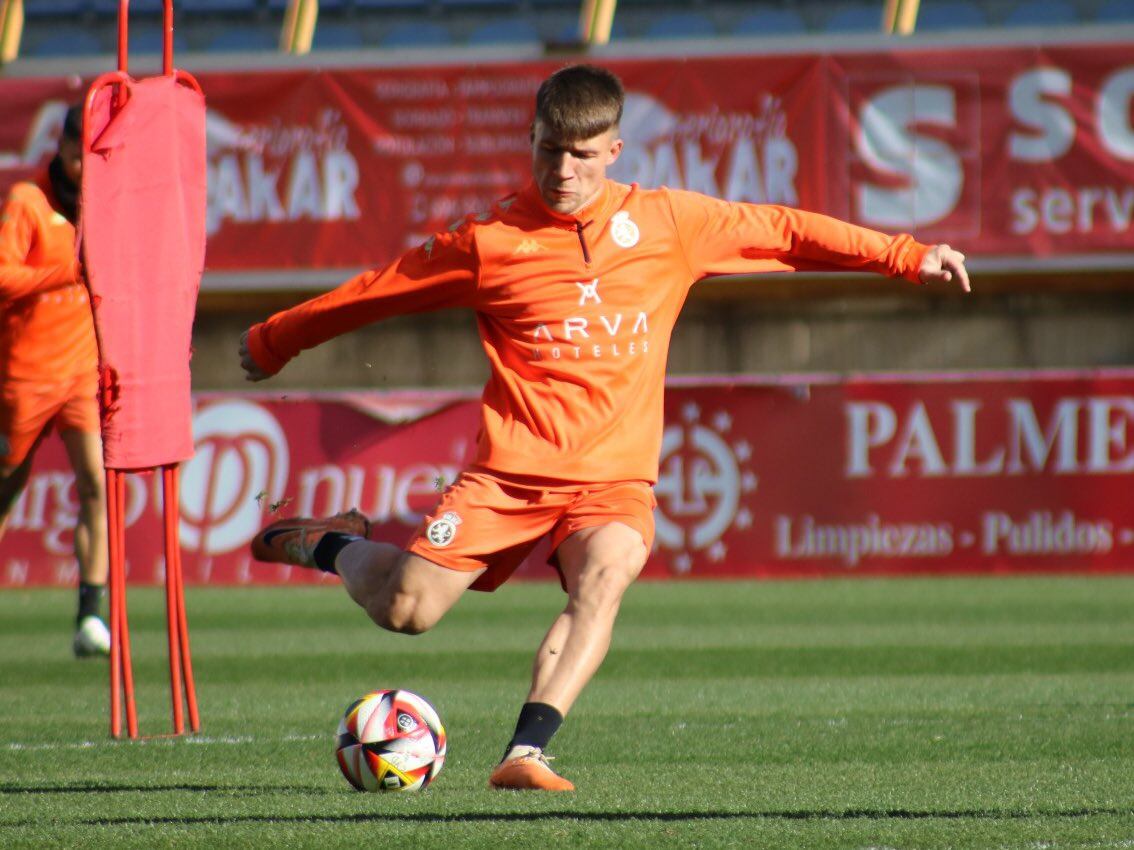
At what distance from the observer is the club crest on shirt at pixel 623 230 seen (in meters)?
5.35

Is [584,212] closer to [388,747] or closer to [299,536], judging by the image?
[299,536]

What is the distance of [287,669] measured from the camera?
9109mm

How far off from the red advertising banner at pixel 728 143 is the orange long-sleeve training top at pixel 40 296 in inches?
335

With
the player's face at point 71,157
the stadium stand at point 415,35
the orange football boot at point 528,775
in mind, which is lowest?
the orange football boot at point 528,775

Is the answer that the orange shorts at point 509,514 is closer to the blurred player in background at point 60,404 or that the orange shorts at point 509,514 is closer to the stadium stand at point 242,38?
the blurred player in background at point 60,404

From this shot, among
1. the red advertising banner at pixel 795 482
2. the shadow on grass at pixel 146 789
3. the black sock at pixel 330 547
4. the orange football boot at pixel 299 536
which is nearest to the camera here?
the shadow on grass at pixel 146 789

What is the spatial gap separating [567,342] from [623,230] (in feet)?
1.21

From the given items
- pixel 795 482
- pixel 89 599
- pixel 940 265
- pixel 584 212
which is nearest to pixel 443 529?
pixel 584 212

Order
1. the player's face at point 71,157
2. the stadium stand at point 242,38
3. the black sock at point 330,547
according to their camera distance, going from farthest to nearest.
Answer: the stadium stand at point 242,38 → the player's face at point 71,157 → the black sock at point 330,547

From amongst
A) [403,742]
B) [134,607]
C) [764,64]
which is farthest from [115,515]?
[764,64]

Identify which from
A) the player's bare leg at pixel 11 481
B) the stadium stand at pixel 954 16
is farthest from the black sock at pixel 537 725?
the stadium stand at pixel 954 16

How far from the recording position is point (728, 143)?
685 inches

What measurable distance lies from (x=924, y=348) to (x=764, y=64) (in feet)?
10.4

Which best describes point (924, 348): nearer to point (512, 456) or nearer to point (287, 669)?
point (287, 669)
